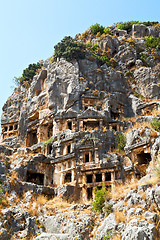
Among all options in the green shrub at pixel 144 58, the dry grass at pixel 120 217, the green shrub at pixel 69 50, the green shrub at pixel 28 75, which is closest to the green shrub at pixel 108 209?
the dry grass at pixel 120 217

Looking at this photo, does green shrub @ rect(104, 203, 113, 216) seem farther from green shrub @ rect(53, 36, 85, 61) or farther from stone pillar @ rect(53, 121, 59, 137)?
green shrub @ rect(53, 36, 85, 61)

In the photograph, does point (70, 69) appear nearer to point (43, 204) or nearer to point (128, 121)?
point (128, 121)

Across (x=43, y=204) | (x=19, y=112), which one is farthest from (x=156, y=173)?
(x=19, y=112)

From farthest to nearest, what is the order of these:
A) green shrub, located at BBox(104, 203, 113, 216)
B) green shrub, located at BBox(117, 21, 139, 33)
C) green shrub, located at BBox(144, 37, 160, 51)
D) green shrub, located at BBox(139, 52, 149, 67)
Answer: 1. green shrub, located at BBox(117, 21, 139, 33)
2. green shrub, located at BBox(144, 37, 160, 51)
3. green shrub, located at BBox(139, 52, 149, 67)
4. green shrub, located at BBox(104, 203, 113, 216)

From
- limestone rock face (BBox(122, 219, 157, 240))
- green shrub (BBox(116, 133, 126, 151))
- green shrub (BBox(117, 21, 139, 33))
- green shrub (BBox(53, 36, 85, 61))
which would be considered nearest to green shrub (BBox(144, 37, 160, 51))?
green shrub (BBox(117, 21, 139, 33))

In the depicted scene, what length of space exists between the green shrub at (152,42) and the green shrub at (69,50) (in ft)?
40.7

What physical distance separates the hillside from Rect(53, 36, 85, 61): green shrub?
162 millimetres

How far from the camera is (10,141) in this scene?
3894 cm

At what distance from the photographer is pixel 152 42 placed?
48.4 metres

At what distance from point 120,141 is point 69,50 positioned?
752 inches

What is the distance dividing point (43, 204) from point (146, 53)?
112ft

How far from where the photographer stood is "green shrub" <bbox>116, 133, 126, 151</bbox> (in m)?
29.8

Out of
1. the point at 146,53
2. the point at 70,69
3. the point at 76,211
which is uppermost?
the point at 146,53

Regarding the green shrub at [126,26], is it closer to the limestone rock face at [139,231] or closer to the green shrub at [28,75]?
the green shrub at [28,75]
